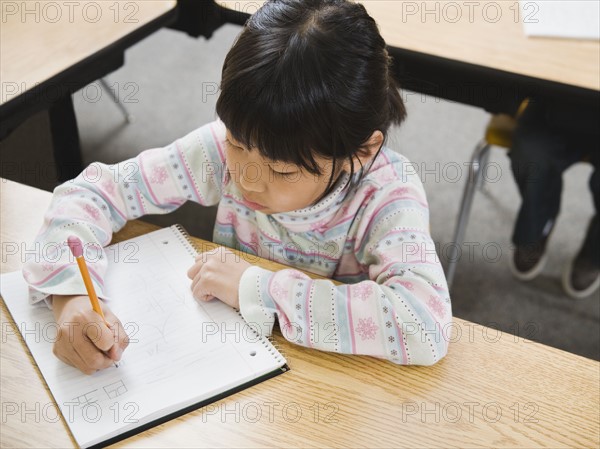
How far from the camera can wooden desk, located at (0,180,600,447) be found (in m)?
0.69

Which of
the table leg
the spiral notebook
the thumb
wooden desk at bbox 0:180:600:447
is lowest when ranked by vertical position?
the table leg

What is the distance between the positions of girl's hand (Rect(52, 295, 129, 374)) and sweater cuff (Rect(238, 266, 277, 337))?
147 millimetres

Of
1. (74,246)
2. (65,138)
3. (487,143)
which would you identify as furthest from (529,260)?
(74,246)

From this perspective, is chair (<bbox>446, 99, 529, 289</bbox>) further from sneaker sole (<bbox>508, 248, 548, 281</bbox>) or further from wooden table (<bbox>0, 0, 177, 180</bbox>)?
wooden table (<bbox>0, 0, 177, 180</bbox>)

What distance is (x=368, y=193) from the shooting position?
0.96 m

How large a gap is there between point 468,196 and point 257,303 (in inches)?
41.2

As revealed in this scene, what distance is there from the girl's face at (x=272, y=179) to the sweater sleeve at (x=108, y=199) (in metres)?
0.11

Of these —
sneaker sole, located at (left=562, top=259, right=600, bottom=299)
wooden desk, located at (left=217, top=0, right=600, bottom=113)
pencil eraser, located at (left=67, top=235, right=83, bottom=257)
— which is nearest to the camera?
pencil eraser, located at (left=67, top=235, right=83, bottom=257)

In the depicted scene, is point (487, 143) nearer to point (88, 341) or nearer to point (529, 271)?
point (529, 271)

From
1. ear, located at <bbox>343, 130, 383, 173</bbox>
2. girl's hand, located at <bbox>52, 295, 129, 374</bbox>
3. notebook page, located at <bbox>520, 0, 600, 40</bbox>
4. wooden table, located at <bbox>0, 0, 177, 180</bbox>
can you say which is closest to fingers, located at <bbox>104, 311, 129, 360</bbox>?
Answer: girl's hand, located at <bbox>52, 295, 129, 374</bbox>

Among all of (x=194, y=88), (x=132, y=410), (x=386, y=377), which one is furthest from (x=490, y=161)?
(x=132, y=410)

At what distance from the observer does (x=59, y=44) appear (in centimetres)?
122

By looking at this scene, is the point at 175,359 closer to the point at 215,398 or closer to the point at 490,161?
the point at 215,398

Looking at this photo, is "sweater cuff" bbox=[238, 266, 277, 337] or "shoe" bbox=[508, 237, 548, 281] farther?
"shoe" bbox=[508, 237, 548, 281]
